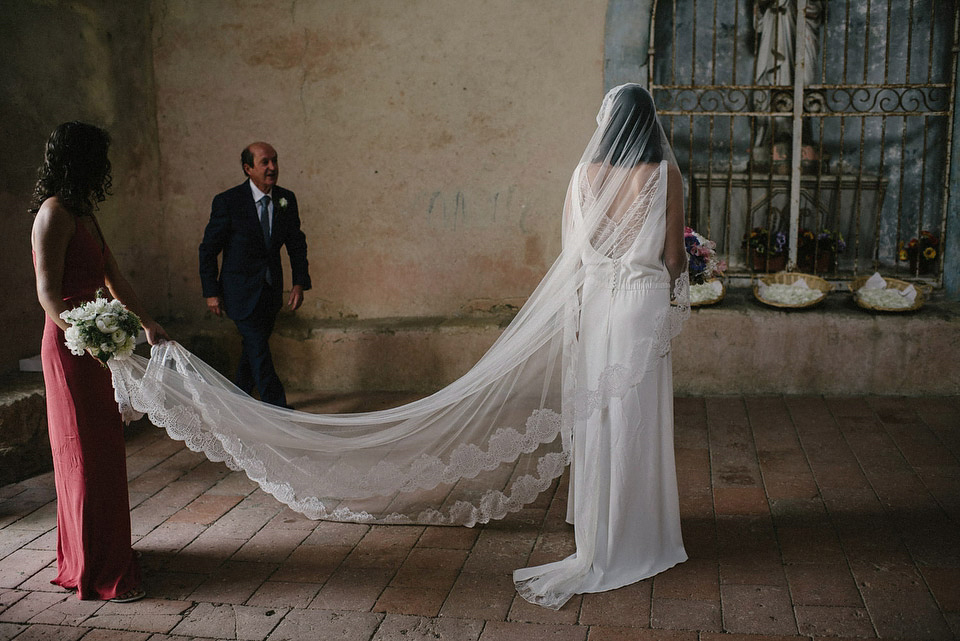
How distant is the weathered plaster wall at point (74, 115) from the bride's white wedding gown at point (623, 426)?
3.88 metres

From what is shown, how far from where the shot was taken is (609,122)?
343 cm

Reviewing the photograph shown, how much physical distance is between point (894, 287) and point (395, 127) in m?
4.12

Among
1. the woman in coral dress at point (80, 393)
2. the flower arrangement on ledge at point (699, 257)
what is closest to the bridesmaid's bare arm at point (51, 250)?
the woman in coral dress at point (80, 393)

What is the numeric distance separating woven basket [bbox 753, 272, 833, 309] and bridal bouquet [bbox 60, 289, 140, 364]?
4716 mm

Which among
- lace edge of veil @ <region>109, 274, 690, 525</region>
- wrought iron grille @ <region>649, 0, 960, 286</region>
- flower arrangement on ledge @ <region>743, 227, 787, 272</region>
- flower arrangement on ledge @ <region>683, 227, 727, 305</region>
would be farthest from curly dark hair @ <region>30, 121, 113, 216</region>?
flower arrangement on ledge @ <region>743, 227, 787, 272</region>

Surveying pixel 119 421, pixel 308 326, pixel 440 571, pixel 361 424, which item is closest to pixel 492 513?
pixel 440 571

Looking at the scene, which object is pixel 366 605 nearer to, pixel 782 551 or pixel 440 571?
pixel 440 571

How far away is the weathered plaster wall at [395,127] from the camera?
21.2ft

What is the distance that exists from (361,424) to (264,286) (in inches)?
80.5

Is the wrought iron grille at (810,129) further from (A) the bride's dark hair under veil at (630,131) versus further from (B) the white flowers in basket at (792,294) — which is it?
(A) the bride's dark hair under veil at (630,131)

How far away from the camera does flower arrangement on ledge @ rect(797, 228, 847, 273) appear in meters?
6.70

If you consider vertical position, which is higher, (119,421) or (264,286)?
(264,286)

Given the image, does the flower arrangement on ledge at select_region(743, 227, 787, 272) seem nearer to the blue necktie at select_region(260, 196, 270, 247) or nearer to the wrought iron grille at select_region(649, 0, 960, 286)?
the wrought iron grille at select_region(649, 0, 960, 286)

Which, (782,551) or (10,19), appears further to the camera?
(10,19)
